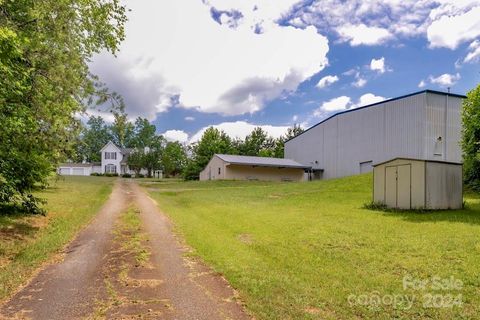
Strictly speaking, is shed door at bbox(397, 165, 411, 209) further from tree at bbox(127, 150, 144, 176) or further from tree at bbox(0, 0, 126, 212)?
tree at bbox(127, 150, 144, 176)

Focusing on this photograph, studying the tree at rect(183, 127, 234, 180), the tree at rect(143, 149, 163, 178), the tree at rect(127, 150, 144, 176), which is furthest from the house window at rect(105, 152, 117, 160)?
the tree at rect(183, 127, 234, 180)

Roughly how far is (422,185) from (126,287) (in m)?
14.6

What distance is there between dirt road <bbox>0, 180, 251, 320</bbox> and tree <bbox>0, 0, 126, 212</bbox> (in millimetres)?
3218

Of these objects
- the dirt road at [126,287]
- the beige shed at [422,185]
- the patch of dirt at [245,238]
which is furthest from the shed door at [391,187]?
the dirt road at [126,287]

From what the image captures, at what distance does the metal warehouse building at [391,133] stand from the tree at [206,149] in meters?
21.0

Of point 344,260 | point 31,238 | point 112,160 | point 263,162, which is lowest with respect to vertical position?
point 31,238

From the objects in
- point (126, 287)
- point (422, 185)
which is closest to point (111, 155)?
point (422, 185)

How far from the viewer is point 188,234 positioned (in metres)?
11.0

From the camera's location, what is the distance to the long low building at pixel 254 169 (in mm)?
43438

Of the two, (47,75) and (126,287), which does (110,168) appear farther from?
(126,287)

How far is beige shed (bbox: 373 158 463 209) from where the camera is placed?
1611cm

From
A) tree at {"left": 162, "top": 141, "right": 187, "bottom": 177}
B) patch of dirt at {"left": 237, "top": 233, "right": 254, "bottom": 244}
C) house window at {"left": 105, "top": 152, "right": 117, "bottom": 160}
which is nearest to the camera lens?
patch of dirt at {"left": 237, "top": 233, "right": 254, "bottom": 244}

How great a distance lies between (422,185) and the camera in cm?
1611

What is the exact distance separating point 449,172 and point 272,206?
29.3 feet
